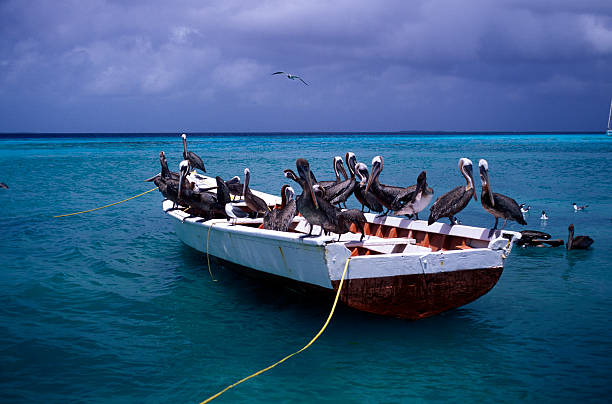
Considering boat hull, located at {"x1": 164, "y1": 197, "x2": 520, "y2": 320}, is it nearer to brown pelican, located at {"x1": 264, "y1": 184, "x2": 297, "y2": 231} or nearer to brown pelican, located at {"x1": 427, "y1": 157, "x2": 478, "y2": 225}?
brown pelican, located at {"x1": 264, "y1": 184, "x2": 297, "y2": 231}

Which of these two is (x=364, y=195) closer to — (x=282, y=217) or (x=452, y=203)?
(x=452, y=203)

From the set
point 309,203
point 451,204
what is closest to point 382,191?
point 451,204

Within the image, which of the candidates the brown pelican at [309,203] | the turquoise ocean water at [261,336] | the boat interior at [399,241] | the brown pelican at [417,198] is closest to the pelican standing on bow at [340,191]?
the boat interior at [399,241]

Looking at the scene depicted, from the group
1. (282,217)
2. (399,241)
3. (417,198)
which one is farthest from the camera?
(417,198)

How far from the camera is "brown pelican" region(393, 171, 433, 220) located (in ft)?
27.4

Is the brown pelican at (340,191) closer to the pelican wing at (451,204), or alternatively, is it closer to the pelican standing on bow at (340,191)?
the pelican standing on bow at (340,191)

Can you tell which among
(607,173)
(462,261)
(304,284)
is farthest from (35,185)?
(607,173)

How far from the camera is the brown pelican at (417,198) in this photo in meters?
8.36

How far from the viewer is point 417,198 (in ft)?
27.7

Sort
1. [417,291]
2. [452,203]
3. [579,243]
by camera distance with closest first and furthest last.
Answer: [417,291]
[452,203]
[579,243]

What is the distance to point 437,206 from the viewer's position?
302 inches

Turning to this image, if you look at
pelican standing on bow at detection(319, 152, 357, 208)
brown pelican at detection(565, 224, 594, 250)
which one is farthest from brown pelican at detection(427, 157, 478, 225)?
brown pelican at detection(565, 224, 594, 250)

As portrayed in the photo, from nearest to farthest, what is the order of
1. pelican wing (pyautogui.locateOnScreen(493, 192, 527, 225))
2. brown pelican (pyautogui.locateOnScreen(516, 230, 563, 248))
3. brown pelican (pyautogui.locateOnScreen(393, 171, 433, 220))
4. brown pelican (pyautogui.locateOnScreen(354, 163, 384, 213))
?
1. pelican wing (pyautogui.locateOnScreen(493, 192, 527, 225))
2. brown pelican (pyautogui.locateOnScreen(393, 171, 433, 220))
3. brown pelican (pyautogui.locateOnScreen(354, 163, 384, 213))
4. brown pelican (pyautogui.locateOnScreen(516, 230, 563, 248))

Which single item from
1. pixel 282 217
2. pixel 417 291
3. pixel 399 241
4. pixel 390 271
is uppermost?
pixel 282 217
